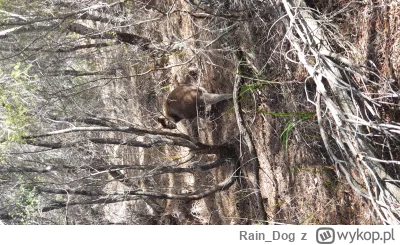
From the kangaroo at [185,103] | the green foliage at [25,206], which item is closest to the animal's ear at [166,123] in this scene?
the kangaroo at [185,103]

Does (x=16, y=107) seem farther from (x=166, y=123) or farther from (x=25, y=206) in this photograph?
(x=166, y=123)

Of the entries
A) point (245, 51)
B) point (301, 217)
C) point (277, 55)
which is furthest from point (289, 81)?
point (301, 217)

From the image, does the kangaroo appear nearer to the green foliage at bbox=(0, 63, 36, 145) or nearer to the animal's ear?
the animal's ear

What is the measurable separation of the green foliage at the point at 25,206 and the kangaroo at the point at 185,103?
2027 millimetres

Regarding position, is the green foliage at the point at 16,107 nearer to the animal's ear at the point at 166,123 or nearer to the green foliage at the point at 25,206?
the green foliage at the point at 25,206

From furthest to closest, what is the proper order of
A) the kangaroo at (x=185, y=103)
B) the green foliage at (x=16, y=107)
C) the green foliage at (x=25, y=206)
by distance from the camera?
the kangaroo at (x=185, y=103), the green foliage at (x=25, y=206), the green foliage at (x=16, y=107)

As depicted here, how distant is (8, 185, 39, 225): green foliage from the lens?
5957mm

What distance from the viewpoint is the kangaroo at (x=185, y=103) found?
245 inches

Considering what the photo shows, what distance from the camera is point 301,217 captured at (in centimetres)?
532

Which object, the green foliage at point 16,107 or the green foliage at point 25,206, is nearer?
the green foliage at point 16,107

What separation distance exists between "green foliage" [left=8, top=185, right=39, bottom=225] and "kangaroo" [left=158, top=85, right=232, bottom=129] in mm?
2027

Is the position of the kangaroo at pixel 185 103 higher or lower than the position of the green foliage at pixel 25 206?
higher
